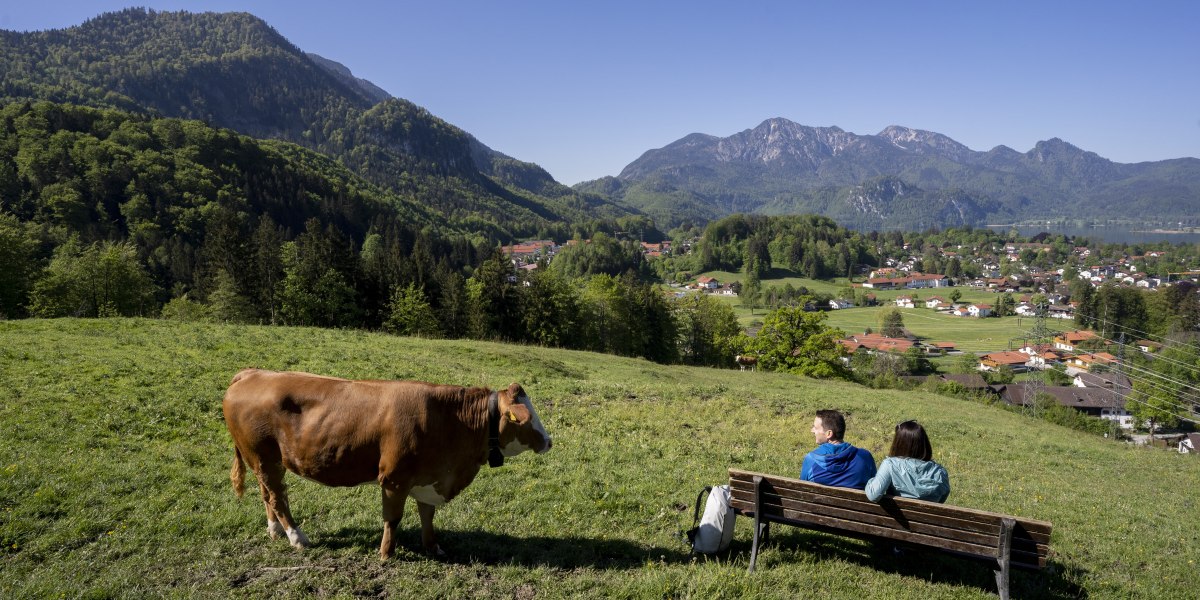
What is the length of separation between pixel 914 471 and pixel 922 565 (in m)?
1.45

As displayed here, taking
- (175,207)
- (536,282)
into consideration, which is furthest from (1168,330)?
(175,207)

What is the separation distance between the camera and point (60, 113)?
390 feet

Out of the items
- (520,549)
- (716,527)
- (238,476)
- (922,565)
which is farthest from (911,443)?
(238,476)

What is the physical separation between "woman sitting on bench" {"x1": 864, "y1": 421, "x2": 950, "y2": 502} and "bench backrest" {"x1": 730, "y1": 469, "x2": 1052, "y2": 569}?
1.04 feet

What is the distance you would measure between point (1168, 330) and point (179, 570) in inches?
5355

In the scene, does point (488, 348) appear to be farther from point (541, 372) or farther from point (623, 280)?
point (623, 280)

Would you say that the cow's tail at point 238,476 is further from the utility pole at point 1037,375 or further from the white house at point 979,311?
the white house at point 979,311

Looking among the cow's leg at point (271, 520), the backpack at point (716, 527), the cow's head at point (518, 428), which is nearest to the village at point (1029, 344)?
the backpack at point (716, 527)

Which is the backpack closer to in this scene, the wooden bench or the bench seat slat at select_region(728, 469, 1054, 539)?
the wooden bench

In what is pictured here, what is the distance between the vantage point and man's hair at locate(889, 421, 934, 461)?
6.54 meters

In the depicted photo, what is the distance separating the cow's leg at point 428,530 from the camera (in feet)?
21.3

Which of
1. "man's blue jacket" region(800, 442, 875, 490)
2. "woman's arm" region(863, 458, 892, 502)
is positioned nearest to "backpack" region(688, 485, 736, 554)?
"man's blue jacket" region(800, 442, 875, 490)

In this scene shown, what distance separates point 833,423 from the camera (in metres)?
6.95

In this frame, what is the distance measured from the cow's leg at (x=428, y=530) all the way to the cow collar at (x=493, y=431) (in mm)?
1039
